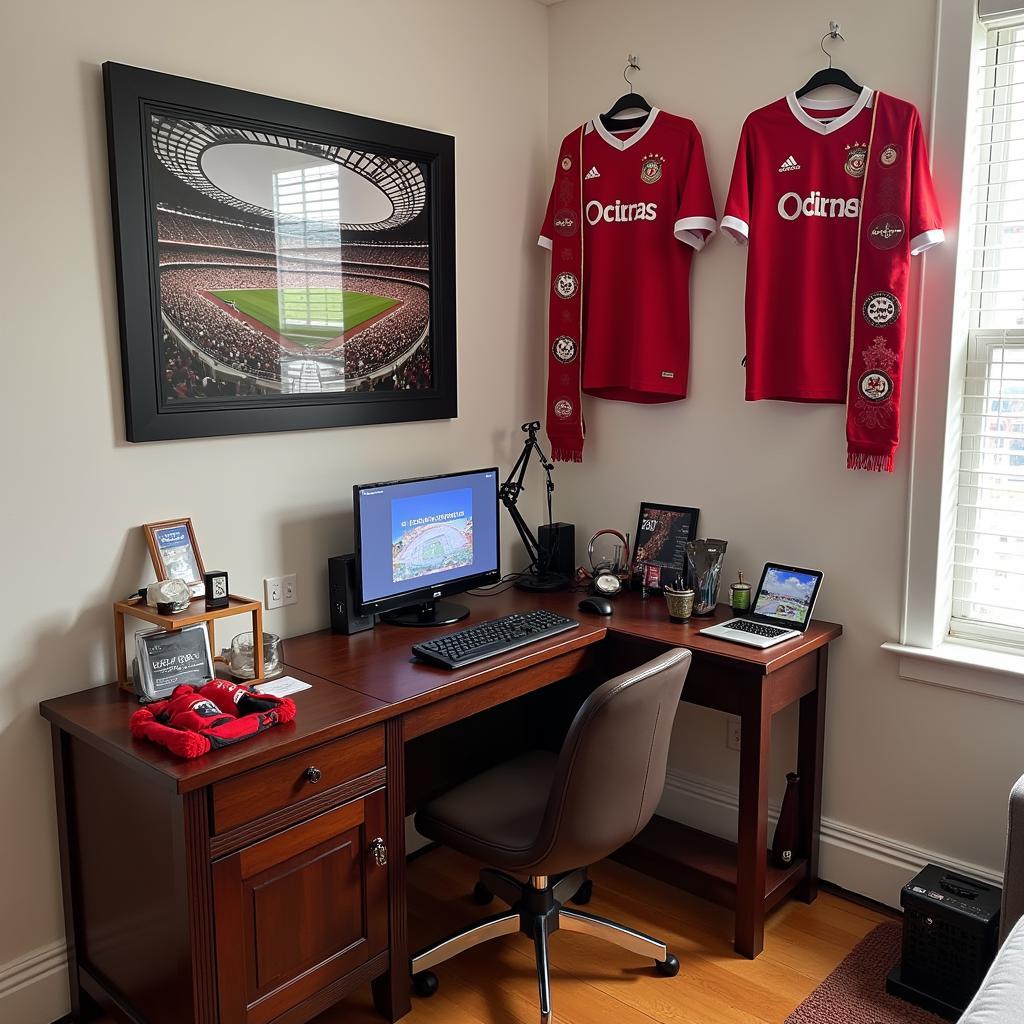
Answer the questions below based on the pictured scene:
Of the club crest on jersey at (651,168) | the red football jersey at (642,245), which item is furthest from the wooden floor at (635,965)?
the club crest on jersey at (651,168)

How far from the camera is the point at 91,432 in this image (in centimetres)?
213

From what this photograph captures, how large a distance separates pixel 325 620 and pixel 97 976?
98 centimetres

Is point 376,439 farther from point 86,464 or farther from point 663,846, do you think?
point 663,846

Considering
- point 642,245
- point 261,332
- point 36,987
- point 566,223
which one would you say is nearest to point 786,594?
point 642,245

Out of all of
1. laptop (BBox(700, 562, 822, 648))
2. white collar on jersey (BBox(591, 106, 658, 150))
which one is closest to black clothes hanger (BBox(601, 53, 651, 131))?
white collar on jersey (BBox(591, 106, 658, 150))

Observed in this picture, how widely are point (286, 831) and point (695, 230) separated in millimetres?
1958

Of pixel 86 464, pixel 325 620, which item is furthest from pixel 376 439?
pixel 86 464

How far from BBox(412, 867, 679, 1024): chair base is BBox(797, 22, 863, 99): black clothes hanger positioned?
2.12m

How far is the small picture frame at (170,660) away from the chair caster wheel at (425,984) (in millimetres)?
889

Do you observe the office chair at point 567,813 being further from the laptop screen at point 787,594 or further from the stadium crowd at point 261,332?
the stadium crowd at point 261,332

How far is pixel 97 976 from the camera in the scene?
6.97 ft

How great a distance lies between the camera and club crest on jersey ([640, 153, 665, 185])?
2844 mm

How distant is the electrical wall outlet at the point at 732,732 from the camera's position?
9.64 ft

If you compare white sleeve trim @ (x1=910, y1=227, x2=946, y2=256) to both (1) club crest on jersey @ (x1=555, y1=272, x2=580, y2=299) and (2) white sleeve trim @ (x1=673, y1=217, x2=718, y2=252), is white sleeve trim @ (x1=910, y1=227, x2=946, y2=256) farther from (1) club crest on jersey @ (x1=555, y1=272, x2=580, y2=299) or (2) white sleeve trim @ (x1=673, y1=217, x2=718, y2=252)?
(1) club crest on jersey @ (x1=555, y1=272, x2=580, y2=299)
